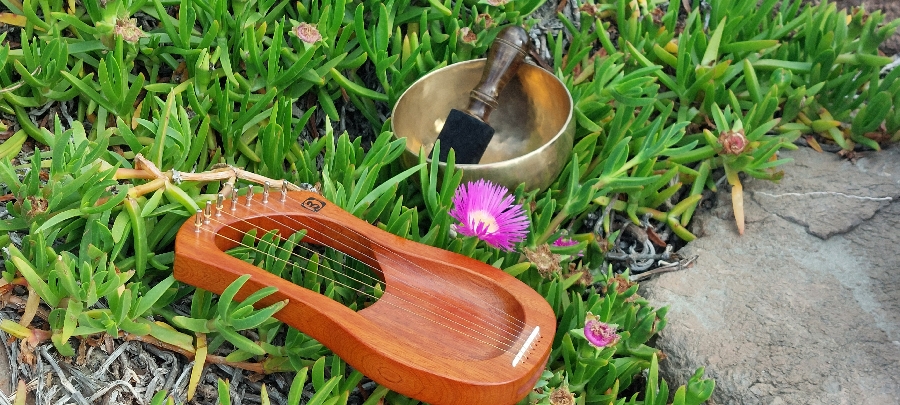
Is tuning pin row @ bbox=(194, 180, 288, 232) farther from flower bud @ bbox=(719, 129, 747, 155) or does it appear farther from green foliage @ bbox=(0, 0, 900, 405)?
flower bud @ bbox=(719, 129, 747, 155)

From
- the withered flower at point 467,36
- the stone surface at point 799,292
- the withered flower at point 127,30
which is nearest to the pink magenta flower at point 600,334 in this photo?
the stone surface at point 799,292

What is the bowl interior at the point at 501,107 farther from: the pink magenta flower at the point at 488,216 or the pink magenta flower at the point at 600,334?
the pink magenta flower at the point at 600,334

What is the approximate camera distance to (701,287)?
1.33 metres

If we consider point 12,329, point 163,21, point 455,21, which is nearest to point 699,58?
point 455,21

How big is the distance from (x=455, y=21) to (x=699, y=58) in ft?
1.50

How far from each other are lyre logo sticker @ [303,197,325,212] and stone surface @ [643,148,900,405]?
53 centimetres

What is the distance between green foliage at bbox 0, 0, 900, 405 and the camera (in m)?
1.08

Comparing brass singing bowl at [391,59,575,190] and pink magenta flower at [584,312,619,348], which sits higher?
brass singing bowl at [391,59,575,190]

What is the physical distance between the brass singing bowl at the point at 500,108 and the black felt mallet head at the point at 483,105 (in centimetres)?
6

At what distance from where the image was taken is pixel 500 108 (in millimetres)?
1559

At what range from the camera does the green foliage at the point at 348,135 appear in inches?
42.3

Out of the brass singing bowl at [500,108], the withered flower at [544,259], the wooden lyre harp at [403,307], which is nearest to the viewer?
the wooden lyre harp at [403,307]

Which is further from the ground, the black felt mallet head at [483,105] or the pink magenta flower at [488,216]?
the black felt mallet head at [483,105]

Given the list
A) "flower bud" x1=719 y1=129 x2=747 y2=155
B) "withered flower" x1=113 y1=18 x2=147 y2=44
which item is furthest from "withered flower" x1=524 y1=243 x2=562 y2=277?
"withered flower" x1=113 y1=18 x2=147 y2=44
